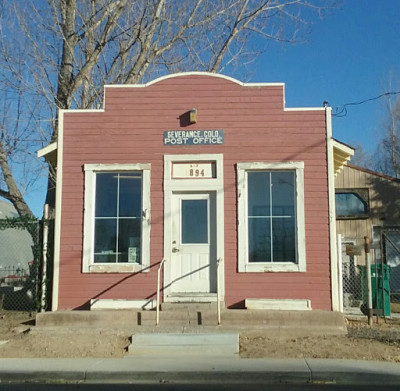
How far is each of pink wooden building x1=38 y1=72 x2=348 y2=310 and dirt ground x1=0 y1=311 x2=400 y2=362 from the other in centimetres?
81

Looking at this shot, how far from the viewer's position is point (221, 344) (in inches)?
362

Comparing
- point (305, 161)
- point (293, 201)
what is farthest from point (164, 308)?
point (305, 161)

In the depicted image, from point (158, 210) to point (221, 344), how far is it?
310 cm

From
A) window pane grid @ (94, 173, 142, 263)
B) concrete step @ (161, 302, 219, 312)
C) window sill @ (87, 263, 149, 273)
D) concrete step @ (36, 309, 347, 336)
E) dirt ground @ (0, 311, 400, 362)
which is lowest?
dirt ground @ (0, 311, 400, 362)

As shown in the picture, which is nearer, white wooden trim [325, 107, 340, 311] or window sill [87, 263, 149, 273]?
white wooden trim [325, 107, 340, 311]

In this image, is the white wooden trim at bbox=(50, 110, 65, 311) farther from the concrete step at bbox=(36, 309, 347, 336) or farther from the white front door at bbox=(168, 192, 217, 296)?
the white front door at bbox=(168, 192, 217, 296)

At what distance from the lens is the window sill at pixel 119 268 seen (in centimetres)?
1093

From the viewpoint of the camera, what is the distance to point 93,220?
1120 cm

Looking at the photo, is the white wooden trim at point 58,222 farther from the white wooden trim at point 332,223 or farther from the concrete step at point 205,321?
the white wooden trim at point 332,223

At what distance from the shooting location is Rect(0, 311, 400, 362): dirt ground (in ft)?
29.1

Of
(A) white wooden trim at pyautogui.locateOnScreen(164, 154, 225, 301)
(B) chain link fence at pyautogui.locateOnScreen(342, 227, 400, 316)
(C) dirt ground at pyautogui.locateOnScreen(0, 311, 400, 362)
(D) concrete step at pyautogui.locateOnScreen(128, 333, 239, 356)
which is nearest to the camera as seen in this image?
(C) dirt ground at pyautogui.locateOnScreen(0, 311, 400, 362)

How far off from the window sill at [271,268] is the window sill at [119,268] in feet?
6.53

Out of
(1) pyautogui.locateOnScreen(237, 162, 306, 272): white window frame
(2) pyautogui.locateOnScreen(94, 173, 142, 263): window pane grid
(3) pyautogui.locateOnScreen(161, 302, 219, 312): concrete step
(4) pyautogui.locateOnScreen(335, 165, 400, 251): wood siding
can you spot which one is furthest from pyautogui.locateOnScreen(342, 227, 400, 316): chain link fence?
(2) pyautogui.locateOnScreen(94, 173, 142, 263): window pane grid

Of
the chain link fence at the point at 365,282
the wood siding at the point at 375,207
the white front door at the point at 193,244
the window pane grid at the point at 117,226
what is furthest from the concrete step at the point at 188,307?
the wood siding at the point at 375,207
